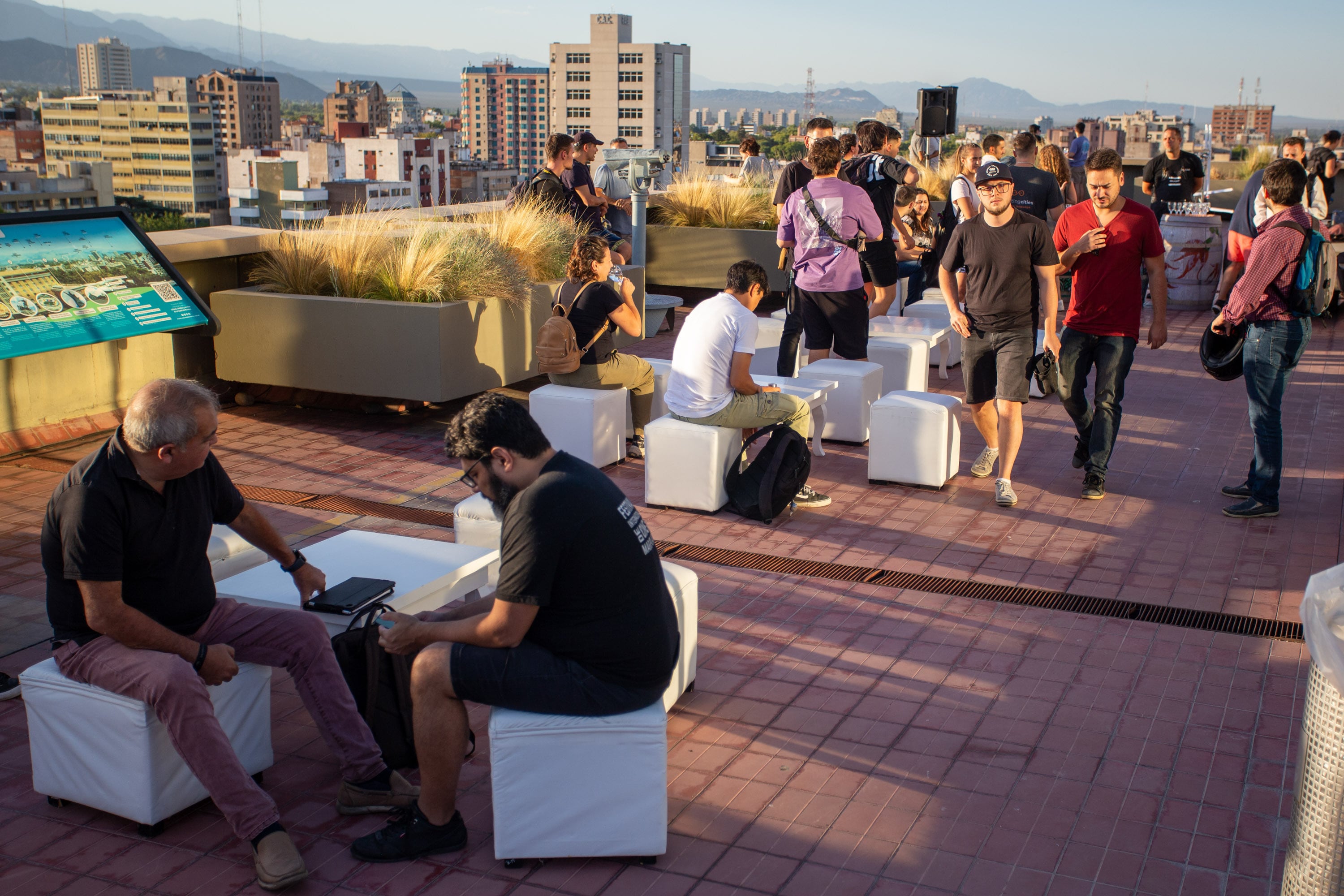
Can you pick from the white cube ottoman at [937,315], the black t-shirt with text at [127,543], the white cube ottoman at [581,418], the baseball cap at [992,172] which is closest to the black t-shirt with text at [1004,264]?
the baseball cap at [992,172]

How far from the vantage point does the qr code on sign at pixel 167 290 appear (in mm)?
7352

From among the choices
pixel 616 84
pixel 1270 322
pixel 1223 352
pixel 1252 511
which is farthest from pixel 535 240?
pixel 616 84

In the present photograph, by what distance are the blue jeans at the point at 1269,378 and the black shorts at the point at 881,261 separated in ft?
10.1

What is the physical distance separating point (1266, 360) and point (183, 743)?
17.8 ft

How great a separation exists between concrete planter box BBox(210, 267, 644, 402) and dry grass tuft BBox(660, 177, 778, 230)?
5.32 meters

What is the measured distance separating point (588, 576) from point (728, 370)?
3374 millimetres

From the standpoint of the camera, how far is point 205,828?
3.43 meters

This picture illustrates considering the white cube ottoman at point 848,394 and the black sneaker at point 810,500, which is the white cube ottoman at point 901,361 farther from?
the black sneaker at point 810,500

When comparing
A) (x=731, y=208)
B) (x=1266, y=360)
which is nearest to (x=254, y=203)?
(x=731, y=208)

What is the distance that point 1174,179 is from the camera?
14.7 metres

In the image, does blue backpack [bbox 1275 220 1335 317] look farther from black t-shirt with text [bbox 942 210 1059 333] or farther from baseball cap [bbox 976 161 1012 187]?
baseball cap [bbox 976 161 1012 187]

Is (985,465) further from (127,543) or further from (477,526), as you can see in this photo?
(127,543)

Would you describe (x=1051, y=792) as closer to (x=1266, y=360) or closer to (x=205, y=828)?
(x=205, y=828)

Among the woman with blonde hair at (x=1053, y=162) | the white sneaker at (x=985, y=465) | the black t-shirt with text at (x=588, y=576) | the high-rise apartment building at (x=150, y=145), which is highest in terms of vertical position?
the high-rise apartment building at (x=150, y=145)
